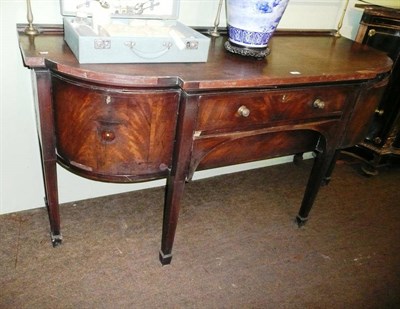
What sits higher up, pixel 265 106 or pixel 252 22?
pixel 252 22

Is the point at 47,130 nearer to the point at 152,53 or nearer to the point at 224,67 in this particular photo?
the point at 152,53

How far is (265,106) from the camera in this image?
116 centimetres

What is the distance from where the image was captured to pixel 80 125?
105cm

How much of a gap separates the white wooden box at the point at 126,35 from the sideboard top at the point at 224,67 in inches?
1.0

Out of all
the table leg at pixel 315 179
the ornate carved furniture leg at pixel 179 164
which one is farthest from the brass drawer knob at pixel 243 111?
the table leg at pixel 315 179

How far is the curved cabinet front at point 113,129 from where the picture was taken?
1.00m

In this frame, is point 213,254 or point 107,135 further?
point 213,254

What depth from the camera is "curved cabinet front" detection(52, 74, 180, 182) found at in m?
1.00

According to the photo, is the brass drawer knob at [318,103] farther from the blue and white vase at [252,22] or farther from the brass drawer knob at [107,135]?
the brass drawer knob at [107,135]

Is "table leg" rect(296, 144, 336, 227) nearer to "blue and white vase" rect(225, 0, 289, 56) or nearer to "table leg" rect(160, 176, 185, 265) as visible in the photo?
"blue and white vase" rect(225, 0, 289, 56)

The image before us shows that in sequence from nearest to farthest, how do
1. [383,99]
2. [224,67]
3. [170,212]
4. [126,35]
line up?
[126,35] < [224,67] < [170,212] < [383,99]

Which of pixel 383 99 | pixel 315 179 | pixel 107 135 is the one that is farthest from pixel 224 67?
pixel 383 99

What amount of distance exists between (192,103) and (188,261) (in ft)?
2.43

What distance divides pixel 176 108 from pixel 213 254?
74 cm
